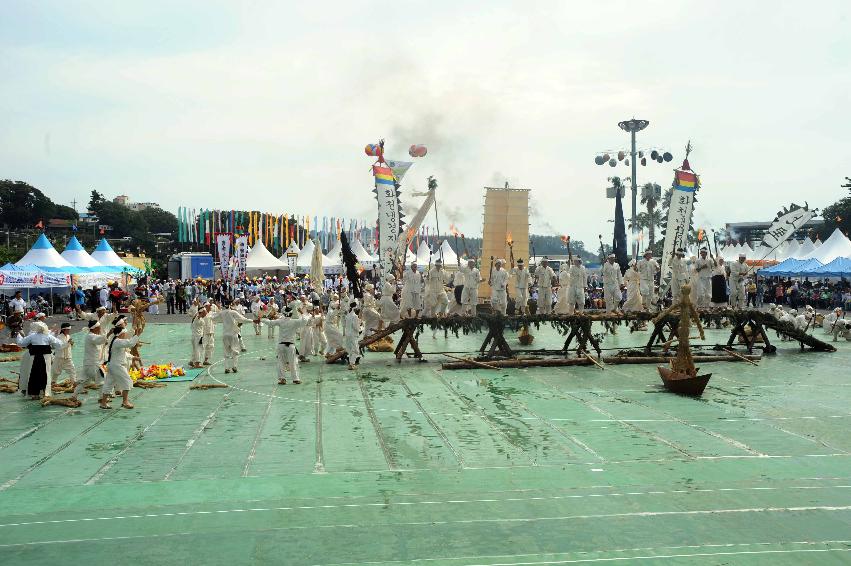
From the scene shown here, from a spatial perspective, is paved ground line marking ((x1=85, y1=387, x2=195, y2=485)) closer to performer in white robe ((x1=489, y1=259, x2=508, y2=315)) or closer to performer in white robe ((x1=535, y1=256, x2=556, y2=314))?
performer in white robe ((x1=489, y1=259, x2=508, y2=315))

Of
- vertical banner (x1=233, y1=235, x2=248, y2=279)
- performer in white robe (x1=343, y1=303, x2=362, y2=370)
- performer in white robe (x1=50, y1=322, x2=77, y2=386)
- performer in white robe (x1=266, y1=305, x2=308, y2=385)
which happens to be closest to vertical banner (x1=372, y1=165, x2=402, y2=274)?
performer in white robe (x1=343, y1=303, x2=362, y2=370)

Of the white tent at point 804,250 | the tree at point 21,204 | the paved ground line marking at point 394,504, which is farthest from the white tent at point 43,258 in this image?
the tree at point 21,204

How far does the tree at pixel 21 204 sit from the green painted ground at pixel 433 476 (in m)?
72.7

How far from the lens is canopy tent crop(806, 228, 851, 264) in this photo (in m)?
36.3

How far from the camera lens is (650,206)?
201ft

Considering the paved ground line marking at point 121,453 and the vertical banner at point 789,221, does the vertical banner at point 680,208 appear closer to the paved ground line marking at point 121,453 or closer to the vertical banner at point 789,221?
the vertical banner at point 789,221

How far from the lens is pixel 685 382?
14797mm

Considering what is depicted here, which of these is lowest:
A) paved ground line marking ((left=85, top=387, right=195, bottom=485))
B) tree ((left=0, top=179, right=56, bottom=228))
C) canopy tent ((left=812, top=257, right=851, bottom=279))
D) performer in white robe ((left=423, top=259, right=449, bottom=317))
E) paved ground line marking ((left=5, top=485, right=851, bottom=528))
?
paved ground line marking ((left=5, top=485, right=851, bottom=528))

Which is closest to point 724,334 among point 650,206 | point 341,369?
point 341,369

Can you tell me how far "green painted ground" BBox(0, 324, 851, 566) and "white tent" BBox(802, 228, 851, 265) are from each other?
75.2 feet

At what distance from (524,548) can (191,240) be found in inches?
2634

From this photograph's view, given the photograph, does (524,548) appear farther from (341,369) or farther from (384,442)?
(341,369)

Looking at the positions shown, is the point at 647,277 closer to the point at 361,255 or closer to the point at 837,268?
the point at 837,268

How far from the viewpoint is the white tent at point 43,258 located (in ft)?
109
